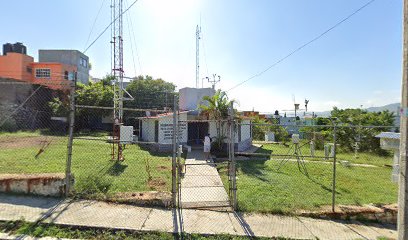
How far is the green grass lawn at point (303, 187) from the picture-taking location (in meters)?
6.45

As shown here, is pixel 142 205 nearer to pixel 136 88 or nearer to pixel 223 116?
pixel 223 116

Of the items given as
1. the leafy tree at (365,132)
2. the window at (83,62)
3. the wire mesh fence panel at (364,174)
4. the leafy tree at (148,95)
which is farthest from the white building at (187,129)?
the window at (83,62)

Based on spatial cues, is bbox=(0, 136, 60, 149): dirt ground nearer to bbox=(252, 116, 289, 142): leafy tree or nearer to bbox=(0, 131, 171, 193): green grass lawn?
bbox=(0, 131, 171, 193): green grass lawn

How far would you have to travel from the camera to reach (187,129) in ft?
59.9

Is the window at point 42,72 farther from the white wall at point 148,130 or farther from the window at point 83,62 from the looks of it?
the white wall at point 148,130

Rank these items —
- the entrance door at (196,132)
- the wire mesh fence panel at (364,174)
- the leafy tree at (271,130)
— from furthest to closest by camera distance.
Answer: the leafy tree at (271,130)
the entrance door at (196,132)
the wire mesh fence panel at (364,174)

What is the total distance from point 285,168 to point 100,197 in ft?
26.5

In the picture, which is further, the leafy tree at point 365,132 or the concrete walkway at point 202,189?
the leafy tree at point 365,132

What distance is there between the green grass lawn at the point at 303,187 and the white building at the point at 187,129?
5229mm

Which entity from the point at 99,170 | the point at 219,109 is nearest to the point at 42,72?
the point at 219,109

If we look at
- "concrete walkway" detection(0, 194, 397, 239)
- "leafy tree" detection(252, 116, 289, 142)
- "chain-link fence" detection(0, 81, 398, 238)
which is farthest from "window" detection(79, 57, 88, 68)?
"concrete walkway" detection(0, 194, 397, 239)

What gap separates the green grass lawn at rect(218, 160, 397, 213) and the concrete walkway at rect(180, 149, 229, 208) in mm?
464

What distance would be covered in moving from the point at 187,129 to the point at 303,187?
11.1 m

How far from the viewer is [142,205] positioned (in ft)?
19.4
